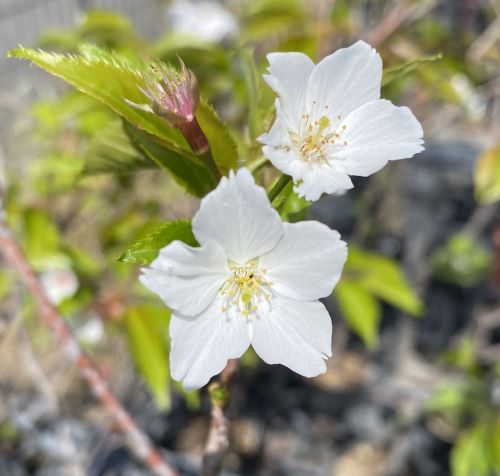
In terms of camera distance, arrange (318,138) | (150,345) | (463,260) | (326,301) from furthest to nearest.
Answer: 1. (326,301)
2. (463,260)
3. (150,345)
4. (318,138)

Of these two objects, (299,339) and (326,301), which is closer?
(299,339)

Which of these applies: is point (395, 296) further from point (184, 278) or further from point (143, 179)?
point (143, 179)

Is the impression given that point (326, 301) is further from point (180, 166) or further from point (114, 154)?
point (180, 166)

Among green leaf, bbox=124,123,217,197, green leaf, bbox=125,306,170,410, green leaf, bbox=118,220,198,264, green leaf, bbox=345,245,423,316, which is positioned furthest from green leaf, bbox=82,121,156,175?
green leaf, bbox=345,245,423,316

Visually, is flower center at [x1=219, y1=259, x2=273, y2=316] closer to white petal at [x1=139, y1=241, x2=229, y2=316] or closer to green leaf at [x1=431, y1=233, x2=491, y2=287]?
white petal at [x1=139, y1=241, x2=229, y2=316]

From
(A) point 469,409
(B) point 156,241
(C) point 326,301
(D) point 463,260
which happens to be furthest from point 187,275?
(C) point 326,301
